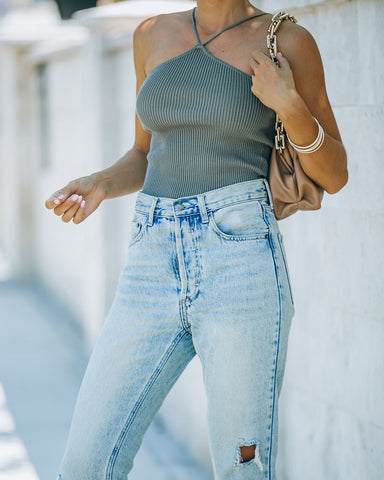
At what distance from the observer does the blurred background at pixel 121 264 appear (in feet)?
9.23

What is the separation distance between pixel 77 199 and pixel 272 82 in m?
0.62

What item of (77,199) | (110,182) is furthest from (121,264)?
(77,199)

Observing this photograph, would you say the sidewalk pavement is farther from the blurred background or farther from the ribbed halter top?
the ribbed halter top

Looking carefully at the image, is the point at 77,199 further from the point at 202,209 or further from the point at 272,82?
the point at 272,82

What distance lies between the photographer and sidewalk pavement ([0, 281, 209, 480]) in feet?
13.8

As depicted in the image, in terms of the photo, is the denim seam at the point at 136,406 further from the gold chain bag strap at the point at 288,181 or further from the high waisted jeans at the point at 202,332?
the gold chain bag strap at the point at 288,181

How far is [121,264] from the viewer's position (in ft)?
18.4

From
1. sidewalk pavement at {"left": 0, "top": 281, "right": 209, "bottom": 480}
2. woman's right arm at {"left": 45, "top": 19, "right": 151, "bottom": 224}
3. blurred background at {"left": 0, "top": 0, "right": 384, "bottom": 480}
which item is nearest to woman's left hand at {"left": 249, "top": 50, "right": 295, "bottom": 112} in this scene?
woman's right arm at {"left": 45, "top": 19, "right": 151, "bottom": 224}

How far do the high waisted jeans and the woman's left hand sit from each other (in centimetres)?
24

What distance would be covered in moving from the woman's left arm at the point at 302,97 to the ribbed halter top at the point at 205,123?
99 millimetres

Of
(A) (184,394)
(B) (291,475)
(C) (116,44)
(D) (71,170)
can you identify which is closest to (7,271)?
(D) (71,170)

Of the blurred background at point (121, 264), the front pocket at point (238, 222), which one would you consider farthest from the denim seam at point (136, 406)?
the blurred background at point (121, 264)

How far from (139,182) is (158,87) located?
1.32ft

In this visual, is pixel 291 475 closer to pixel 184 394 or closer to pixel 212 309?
pixel 184 394
